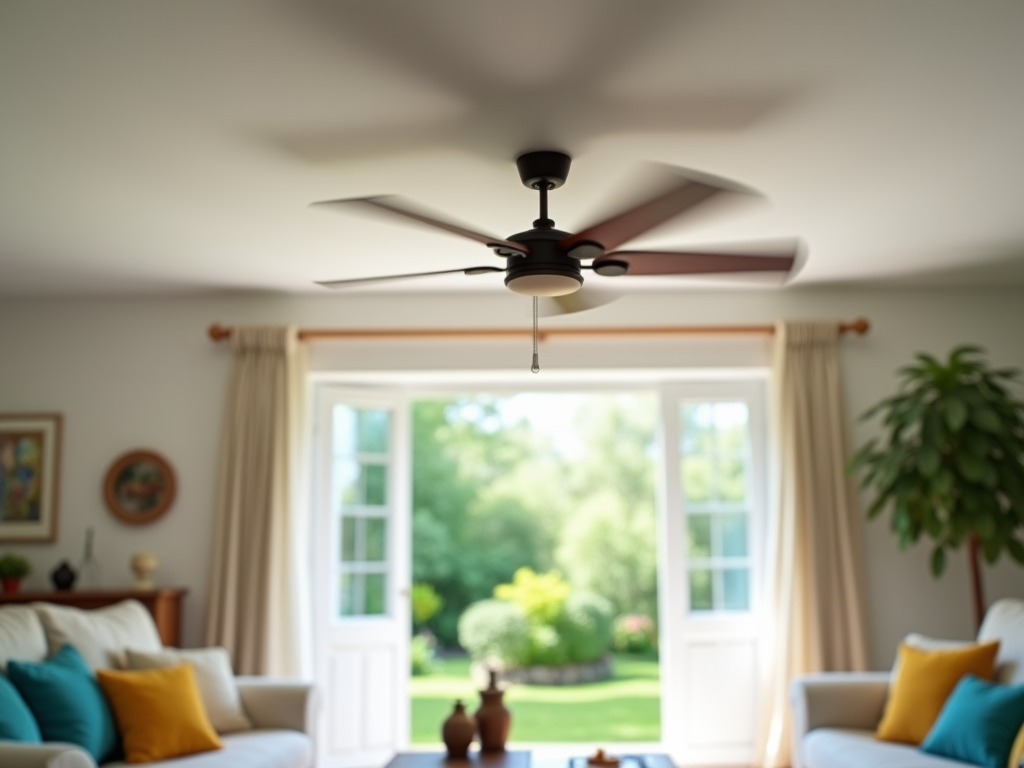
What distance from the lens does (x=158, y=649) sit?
14.1 feet

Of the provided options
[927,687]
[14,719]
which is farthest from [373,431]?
[927,687]

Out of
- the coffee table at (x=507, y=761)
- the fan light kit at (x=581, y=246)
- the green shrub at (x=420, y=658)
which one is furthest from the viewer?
the green shrub at (x=420, y=658)

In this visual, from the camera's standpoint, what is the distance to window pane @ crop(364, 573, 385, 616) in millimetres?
5566

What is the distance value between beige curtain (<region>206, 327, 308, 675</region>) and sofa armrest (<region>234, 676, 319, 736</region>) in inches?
35.0

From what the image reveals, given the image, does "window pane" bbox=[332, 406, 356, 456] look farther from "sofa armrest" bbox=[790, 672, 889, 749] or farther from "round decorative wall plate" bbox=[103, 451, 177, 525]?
"sofa armrest" bbox=[790, 672, 889, 749]

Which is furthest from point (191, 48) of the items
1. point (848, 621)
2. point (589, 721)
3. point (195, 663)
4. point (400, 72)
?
point (589, 721)

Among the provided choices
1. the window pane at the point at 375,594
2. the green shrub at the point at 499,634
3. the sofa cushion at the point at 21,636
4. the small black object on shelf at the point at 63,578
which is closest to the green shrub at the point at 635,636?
the green shrub at the point at 499,634

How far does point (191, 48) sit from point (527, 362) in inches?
120

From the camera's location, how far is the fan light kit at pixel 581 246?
274cm

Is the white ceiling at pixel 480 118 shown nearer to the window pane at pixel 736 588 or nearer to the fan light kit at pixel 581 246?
the fan light kit at pixel 581 246

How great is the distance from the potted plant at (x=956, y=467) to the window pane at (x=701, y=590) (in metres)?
1.01

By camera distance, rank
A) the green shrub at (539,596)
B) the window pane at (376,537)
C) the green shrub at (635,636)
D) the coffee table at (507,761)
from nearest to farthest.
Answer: the coffee table at (507,761)
the window pane at (376,537)
the green shrub at (539,596)
the green shrub at (635,636)

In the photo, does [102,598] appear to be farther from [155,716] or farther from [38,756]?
[38,756]

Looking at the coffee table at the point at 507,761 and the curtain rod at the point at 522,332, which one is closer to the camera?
the coffee table at the point at 507,761
